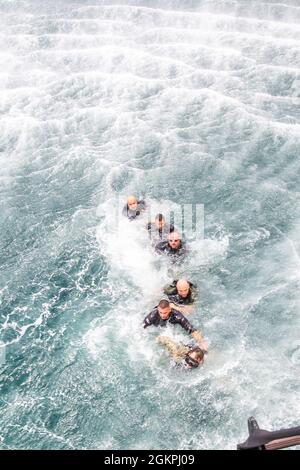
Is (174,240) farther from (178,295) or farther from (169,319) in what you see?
(169,319)

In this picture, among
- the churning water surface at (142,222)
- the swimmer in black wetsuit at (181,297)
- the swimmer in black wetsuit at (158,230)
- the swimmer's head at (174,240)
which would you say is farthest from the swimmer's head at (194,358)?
the swimmer in black wetsuit at (158,230)

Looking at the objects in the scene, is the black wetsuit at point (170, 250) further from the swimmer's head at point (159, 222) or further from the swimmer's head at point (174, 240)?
the swimmer's head at point (159, 222)

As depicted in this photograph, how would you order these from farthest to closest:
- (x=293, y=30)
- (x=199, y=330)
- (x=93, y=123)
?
(x=293, y=30)
(x=93, y=123)
(x=199, y=330)

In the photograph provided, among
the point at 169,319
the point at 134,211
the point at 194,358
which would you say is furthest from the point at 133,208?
the point at 194,358

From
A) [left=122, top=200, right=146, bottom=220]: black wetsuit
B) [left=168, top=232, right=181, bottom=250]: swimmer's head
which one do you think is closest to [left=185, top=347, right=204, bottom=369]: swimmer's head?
[left=168, top=232, right=181, bottom=250]: swimmer's head

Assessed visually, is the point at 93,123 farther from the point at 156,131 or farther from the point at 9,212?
the point at 9,212
